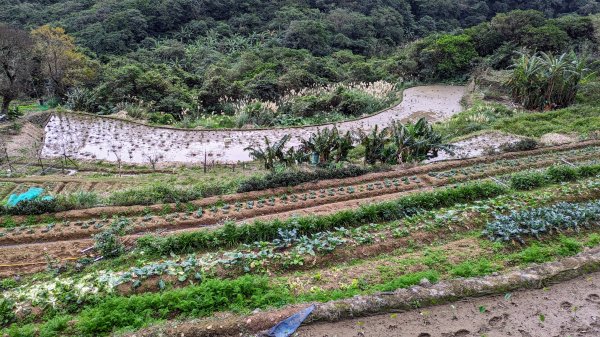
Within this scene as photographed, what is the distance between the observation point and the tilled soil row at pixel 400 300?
5562 millimetres

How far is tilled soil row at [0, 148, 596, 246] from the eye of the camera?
816cm

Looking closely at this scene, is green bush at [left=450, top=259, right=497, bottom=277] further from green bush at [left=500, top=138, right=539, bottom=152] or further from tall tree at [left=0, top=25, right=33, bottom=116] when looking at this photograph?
tall tree at [left=0, top=25, right=33, bottom=116]

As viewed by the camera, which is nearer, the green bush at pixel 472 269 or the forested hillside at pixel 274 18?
the green bush at pixel 472 269

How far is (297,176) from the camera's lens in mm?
10492

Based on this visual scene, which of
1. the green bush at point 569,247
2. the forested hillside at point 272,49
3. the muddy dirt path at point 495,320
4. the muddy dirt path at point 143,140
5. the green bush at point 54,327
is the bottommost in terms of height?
the muddy dirt path at point 495,320

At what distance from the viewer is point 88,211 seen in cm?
905

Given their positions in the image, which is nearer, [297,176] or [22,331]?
[22,331]

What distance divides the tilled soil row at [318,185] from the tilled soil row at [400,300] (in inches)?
166

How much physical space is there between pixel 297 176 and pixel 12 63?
54.3 ft

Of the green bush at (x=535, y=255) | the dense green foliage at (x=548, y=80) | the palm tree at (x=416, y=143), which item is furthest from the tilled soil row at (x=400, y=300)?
the dense green foliage at (x=548, y=80)

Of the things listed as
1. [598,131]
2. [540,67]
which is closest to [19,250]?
[598,131]

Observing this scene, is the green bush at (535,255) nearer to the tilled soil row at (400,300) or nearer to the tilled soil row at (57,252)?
the tilled soil row at (400,300)

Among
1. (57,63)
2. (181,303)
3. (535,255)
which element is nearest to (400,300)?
(535,255)

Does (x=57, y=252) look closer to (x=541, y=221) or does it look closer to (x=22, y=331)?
(x=22, y=331)
